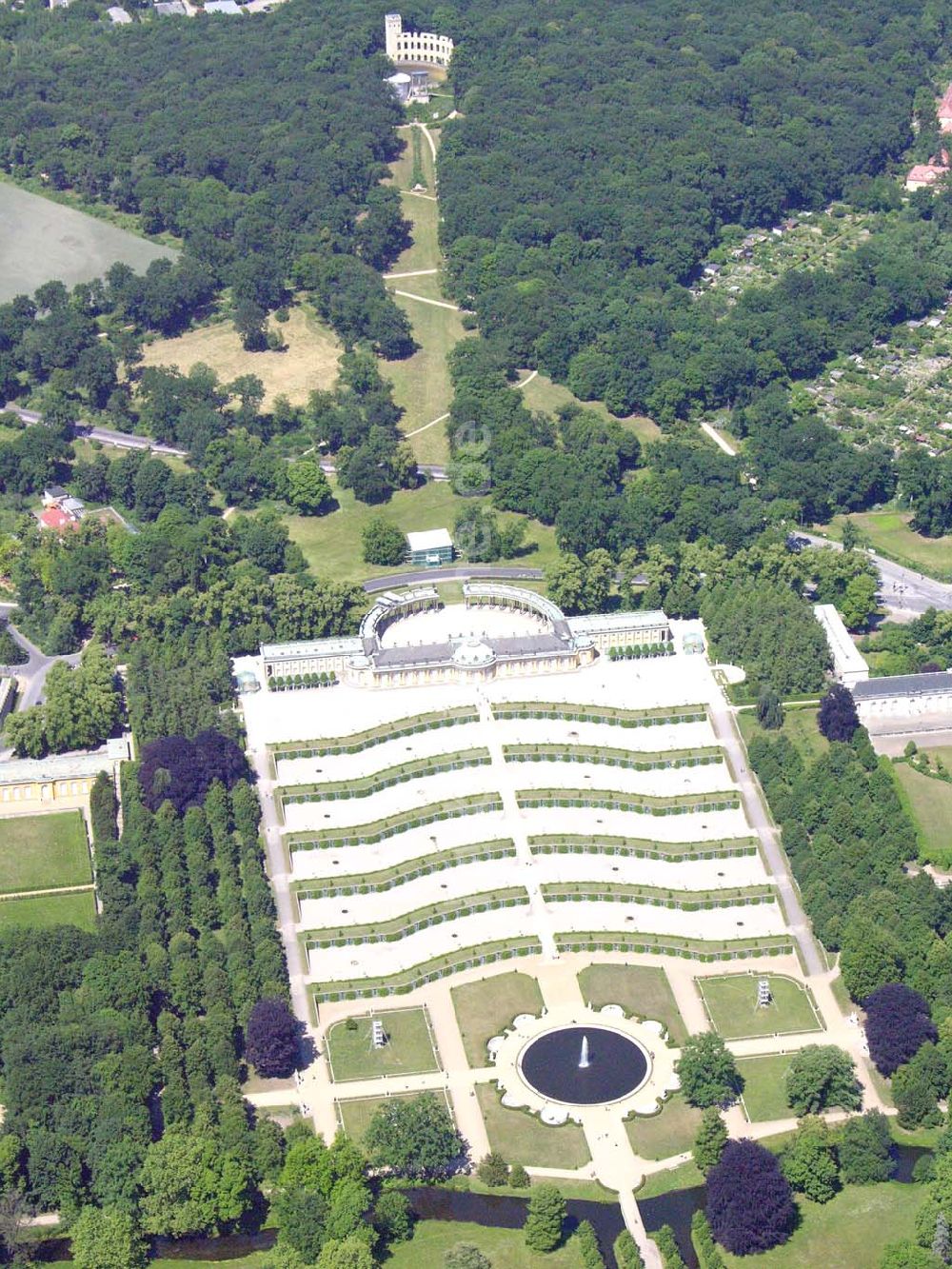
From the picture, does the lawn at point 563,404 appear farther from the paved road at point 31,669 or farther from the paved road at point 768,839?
the paved road at point 31,669

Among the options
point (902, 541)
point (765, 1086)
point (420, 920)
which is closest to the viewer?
point (765, 1086)

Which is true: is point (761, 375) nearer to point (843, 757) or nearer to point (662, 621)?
point (662, 621)

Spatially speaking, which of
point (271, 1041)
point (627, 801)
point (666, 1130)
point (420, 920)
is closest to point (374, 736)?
point (420, 920)

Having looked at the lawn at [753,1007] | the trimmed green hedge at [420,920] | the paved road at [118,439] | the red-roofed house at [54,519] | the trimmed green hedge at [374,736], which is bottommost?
the paved road at [118,439]

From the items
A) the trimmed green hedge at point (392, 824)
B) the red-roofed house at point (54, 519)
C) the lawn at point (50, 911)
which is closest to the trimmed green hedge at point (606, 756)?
the trimmed green hedge at point (392, 824)

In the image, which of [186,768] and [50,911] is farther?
[186,768]

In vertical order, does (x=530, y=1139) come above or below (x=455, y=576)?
above

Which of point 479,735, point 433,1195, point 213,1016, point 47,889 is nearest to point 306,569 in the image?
point 479,735

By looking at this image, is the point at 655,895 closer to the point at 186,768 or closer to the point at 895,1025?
the point at 895,1025
